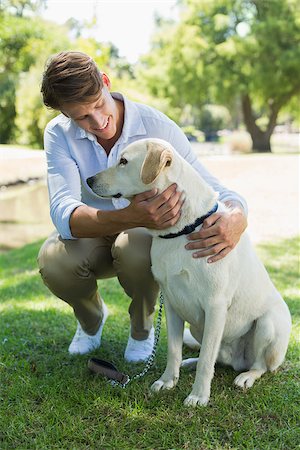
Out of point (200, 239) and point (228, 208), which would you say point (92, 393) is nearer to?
point (200, 239)

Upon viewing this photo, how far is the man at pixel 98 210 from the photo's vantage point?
8.11 ft

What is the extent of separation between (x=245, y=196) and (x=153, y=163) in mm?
8140

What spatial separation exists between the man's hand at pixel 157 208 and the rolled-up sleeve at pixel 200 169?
16.6 inches

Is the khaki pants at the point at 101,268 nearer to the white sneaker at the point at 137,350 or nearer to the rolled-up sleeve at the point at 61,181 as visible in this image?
the white sneaker at the point at 137,350

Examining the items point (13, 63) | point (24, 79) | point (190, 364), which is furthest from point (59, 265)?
point (13, 63)

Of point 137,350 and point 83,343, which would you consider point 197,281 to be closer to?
point 137,350

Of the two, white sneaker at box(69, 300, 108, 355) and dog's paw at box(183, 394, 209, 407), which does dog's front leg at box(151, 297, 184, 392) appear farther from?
white sneaker at box(69, 300, 108, 355)

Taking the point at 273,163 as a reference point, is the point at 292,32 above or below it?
above

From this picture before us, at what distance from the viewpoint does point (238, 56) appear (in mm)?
26141

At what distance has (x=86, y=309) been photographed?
318cm

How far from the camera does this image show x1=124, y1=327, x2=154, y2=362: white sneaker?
10.2ft

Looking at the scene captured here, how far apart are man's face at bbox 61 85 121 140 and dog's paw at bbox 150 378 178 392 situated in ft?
4.32

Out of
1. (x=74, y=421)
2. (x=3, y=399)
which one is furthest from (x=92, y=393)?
(x=3, y=399)

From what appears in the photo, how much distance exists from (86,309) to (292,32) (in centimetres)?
2589
